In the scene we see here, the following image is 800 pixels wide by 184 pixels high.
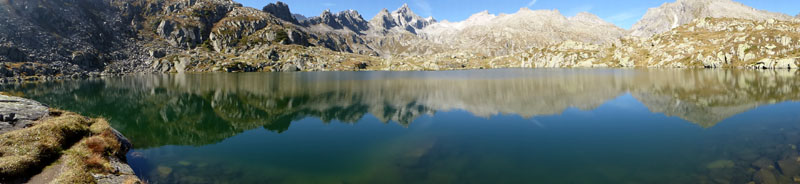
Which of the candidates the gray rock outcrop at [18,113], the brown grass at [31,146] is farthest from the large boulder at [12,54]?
the brown grass at [31,146]

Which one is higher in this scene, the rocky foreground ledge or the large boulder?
the large boulder

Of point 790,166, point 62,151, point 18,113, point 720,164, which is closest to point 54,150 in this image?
point 62,151

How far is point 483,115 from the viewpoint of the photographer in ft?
125

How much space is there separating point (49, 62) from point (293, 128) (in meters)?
218

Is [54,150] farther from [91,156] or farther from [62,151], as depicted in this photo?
[91,156]

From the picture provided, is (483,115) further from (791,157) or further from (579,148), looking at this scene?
(791,157)

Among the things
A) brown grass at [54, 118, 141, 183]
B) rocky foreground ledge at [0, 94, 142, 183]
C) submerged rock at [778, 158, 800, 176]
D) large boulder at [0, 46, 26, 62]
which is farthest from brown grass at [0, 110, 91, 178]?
large boulder at [0, 46, 26, 62]

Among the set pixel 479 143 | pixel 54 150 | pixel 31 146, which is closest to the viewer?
pixel 31 146

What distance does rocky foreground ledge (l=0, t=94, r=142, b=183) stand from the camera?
14.7m

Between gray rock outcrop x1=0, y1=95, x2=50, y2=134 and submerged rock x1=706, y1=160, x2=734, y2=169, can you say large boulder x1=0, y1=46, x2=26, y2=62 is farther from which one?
submerged rock x1=706, y1=160, x2=734, y2=169

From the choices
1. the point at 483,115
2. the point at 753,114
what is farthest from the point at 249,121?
the point at 753,114

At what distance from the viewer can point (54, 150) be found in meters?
17.8

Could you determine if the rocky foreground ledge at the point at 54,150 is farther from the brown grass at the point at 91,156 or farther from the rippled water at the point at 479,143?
the rippled water at the point at 479,143

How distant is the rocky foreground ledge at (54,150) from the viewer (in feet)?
48.2
